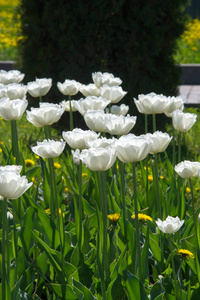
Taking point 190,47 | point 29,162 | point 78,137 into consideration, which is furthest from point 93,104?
point 190,47

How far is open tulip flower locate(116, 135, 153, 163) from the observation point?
1.50 meters

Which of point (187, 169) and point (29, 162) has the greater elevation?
point (187, 169)

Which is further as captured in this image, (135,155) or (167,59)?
(167,59)

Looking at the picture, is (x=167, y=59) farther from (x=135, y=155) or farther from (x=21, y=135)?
(x=135, y=155)

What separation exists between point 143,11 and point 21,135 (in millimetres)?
1603

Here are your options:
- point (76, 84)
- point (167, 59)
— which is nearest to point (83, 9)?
point (167, 59)

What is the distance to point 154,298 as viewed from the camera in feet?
5.55

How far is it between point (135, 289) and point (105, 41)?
2973 mm

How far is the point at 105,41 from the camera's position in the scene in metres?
4.25

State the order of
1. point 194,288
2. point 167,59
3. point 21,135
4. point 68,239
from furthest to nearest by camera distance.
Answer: point 21,135 → point 167,59 → point 68,239 → point 194,288

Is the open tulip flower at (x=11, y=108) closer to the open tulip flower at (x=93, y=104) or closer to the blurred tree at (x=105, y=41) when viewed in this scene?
the open tulip flower at (x=93, y=104)

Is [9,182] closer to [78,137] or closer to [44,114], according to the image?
[78,137]

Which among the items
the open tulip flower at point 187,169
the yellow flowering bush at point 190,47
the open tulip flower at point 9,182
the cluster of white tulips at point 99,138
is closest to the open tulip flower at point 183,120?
the cluster of white tulips at point 99,138

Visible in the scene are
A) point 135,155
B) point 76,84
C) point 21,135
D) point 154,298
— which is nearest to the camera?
point 135,155
